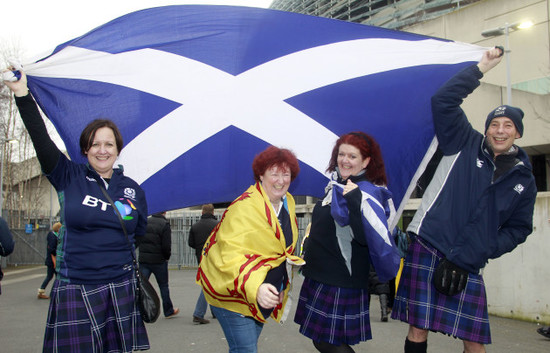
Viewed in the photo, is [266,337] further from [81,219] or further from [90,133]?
[90,133]

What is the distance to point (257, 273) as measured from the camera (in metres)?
2.75

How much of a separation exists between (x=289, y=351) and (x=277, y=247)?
301 centimetres

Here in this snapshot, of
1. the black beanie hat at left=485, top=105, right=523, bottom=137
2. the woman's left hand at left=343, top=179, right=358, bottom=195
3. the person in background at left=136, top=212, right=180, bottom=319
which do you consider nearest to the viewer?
the woman's left hand at left=343, top=179, right=358, bottom=195

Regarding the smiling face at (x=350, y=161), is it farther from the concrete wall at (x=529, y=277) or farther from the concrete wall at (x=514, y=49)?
the concrete wall at (x=514, y=49)

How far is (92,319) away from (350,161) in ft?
5.84

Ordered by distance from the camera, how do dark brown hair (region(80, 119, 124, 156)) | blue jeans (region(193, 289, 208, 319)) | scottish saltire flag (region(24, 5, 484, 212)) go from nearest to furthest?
dark brown hair (region(80, 119, 124, 156))
scottish saltire flag (region(24, 5, 484, 212))
blue jeans (region(193, 289, 208, 319))

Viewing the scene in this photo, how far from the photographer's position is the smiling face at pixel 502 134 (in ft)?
10.3

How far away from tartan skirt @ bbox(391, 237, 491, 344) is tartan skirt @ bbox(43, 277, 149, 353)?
5.69 feet

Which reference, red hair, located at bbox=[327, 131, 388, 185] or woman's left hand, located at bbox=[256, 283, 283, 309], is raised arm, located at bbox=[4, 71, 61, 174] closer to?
woman's left hand, located at bbox=[256, 283, 283, 309]

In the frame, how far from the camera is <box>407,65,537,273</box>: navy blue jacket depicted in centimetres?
303

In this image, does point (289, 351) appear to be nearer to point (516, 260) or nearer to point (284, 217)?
point (284, 217)

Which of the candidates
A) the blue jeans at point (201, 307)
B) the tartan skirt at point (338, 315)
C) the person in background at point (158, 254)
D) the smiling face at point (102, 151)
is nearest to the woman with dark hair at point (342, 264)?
the tartan skirt at point (338, 315)

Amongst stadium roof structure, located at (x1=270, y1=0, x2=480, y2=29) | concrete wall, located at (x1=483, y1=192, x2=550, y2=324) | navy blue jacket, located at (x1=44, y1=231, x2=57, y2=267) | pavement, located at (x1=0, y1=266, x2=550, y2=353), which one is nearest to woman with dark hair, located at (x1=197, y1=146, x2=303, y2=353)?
pavement, located at (x1=0, y1=266, x2=550, y2=353)

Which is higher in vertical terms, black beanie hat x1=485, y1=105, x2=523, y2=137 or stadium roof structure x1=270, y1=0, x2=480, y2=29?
stadium roof structure x1=270, y1=0, x2=480, y2=29
